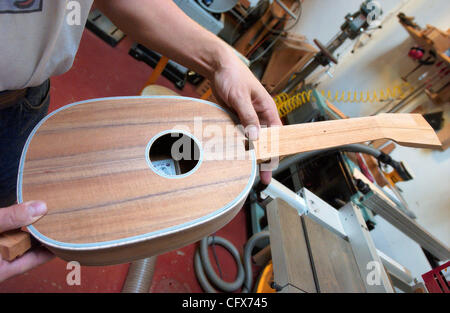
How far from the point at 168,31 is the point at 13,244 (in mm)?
725

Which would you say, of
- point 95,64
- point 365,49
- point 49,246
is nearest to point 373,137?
point 49,246

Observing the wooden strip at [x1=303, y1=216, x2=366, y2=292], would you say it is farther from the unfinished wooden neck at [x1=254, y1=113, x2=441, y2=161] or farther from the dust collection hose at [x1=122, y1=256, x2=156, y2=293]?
the dust collection hose at [x1=122, y1=256, x2=156, y2=293]

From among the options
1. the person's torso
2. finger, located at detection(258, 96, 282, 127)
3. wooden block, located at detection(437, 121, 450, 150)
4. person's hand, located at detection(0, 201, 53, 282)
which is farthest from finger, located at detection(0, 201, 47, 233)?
wooden block, located at detection(437, 121, 450, 150)

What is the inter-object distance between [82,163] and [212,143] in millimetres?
387

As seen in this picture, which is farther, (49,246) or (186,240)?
(186,240)

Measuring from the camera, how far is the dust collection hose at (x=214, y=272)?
2.04 m

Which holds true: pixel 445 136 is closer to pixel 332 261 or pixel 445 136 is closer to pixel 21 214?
pixel 332 261

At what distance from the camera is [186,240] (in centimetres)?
76

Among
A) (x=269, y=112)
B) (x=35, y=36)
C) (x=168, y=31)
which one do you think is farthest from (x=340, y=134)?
(x=35, y=36)

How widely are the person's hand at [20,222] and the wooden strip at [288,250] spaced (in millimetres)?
791

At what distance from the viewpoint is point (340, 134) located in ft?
3.16

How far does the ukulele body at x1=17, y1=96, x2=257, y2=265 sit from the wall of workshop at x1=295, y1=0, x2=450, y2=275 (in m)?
2.27

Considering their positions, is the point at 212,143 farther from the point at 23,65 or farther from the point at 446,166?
the point at 446,166

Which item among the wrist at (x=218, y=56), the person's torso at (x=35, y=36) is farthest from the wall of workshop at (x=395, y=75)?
the person's torso at (x=35, y=36)
